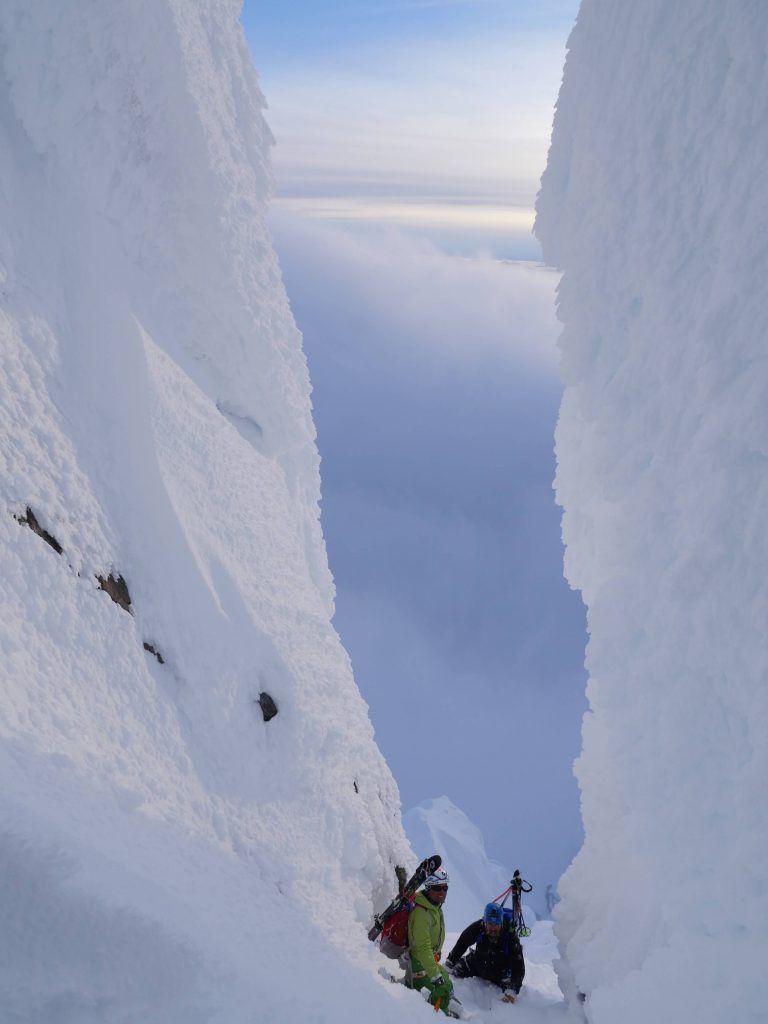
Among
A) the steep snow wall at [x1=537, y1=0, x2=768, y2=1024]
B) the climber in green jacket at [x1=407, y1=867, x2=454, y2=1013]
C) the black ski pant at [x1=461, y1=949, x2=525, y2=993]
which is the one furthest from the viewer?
the black ski pant at [x1=461, y1=949, x2=525, y2=993]

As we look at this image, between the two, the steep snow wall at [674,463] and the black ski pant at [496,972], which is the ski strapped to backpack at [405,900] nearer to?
the black ski pant at [496,972]

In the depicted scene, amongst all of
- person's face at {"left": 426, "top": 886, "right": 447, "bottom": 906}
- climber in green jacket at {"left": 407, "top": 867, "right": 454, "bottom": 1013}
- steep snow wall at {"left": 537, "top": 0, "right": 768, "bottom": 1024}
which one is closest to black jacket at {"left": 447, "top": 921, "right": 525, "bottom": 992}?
steep snow wall at {"left": 537, "top": 0, "right": 768, "bottom": 1024}

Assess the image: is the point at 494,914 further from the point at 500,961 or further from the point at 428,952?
the point at 428,952

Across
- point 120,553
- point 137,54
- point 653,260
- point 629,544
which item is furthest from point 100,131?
point 629,544

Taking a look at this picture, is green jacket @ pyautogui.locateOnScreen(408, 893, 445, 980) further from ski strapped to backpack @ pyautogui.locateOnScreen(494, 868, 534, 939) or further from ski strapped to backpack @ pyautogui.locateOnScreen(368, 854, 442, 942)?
ski strapped to backpack @ pyautogui.locateOnScreen(494, 868, 534, 939)

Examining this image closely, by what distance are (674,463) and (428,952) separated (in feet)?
15.5

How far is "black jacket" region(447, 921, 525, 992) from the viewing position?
7539 mm

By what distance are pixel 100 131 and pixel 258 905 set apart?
24.7ft

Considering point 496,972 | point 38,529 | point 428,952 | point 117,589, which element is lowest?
point 428,952

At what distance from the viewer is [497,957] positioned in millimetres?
7578

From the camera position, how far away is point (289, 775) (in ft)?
22.6

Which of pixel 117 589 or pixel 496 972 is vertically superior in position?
pixel 117 589

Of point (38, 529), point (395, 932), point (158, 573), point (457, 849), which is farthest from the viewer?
point (457, 849)

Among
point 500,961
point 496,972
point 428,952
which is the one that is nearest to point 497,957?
point 500,961
